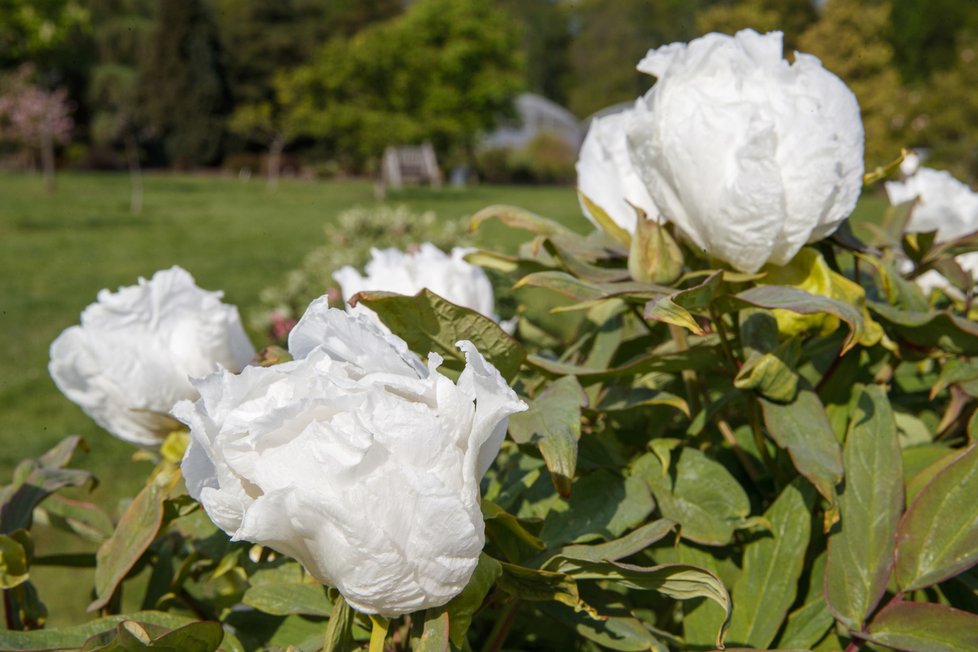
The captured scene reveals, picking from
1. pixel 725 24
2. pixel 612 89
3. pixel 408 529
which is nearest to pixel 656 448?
pixel 408 529

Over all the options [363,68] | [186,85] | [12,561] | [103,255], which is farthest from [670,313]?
[186,85]

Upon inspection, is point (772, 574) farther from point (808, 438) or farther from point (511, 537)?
point (511, 537)

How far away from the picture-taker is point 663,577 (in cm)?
48

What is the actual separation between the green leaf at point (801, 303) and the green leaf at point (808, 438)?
6cm

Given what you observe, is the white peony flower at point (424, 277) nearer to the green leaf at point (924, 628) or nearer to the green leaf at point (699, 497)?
the green leaf at point (699, 497)

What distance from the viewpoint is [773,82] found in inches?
23.0

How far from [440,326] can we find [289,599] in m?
0.20

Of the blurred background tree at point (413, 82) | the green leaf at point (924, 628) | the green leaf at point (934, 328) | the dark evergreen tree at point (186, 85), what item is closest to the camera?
the green leaf at point (924, 628)

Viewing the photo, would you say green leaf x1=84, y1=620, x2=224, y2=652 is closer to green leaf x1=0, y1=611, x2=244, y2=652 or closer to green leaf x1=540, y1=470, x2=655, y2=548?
green leaf x1=0, y1=611, x2=244, y2=652

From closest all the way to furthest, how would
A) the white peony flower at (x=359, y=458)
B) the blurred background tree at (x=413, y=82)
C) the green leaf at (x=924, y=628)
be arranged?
the white peony flower at (x=359, y=458), the green leaf at (x=924, y=628), the blurred background tree at (x=413, y=82)

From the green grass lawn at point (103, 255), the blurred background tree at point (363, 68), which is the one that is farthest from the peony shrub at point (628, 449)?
the blurred background tree at point (363, 68)

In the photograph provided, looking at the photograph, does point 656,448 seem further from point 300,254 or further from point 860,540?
point 300,254

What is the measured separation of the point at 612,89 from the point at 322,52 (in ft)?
64.9

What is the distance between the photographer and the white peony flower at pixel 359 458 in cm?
41
